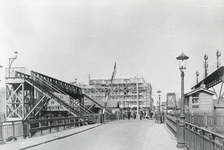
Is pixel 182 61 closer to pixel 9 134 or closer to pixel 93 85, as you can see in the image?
pixel 9 134

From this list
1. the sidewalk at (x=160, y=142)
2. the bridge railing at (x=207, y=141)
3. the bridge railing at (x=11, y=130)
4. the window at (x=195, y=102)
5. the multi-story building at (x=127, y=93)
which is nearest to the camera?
the bridge railing at (x=207, y=141)

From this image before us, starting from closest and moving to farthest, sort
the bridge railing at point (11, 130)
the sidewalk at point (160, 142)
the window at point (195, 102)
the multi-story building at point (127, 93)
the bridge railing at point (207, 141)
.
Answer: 1. the bridge railing at point (207, 141)
2. the sidewalk at point (160, 142)
3. the bridge railing at point (11, 130)
4. the window at point (195, 102)
5. the multi-story building at point (127, 93)

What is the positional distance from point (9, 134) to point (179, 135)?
8.07m

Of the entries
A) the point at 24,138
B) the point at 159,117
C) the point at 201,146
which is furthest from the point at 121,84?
the point at 201,146

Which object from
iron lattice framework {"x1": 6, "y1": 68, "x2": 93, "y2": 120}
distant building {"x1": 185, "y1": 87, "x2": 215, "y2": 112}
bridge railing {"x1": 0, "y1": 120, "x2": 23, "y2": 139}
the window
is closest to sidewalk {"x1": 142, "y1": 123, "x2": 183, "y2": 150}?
bridge railing {"x1": 0, "y1": 120, "x2": 23, "y2": 139}

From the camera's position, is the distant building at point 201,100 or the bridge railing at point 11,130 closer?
the bridge railing at point 11,130

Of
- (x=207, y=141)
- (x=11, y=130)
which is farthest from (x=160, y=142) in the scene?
(x=11, y=130)

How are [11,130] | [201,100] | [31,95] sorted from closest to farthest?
[11,130]
[201,100]
[31,95]

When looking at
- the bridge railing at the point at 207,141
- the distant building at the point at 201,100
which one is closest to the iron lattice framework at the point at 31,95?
the distant building at the point at 201,100

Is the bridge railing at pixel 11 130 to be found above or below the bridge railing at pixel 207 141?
below

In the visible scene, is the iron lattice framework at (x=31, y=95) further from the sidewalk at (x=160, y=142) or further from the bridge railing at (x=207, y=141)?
the bridge railing at (x=207, y=141)

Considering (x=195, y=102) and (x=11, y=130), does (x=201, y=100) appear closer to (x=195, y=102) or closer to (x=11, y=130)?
(x=195, y=102)

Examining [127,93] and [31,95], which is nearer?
[31,95]

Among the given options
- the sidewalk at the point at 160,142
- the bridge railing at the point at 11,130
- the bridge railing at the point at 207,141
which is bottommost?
the sidewalk at the point at 160,142
